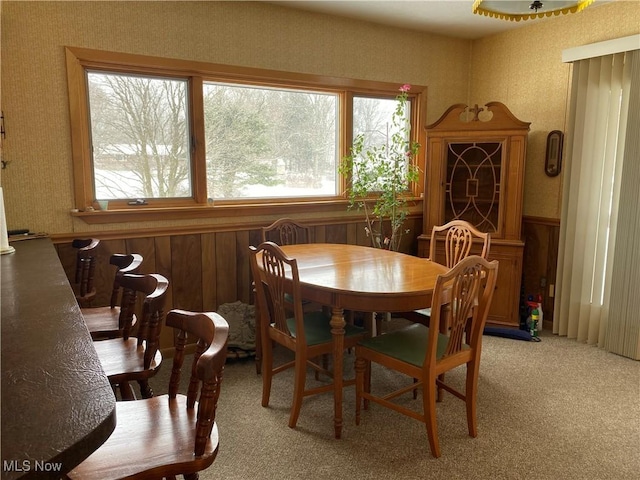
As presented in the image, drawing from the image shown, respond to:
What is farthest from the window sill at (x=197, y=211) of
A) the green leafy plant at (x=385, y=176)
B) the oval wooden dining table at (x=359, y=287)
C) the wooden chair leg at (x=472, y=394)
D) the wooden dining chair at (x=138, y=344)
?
the wooden chair leg at (x=472, y=394)

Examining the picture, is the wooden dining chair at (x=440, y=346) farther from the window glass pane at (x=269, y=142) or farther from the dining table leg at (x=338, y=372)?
the window glass pane at (x=269, y=142)

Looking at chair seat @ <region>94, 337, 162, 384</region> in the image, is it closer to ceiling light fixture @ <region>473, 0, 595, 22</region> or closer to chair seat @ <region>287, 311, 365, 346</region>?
chair seat @ <region>287, 311, 365, 346</region>

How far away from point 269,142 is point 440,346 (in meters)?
2.12

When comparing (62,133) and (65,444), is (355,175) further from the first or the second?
(65,444)

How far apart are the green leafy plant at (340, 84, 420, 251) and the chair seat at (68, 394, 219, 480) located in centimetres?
264

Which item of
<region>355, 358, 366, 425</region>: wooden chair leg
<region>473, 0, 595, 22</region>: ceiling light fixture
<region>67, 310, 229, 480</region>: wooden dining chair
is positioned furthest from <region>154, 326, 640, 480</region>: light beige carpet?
<region>473, 0, 595, 22</region>: ceiling light fixture

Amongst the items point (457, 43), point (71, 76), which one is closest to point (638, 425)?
point (457, 43)

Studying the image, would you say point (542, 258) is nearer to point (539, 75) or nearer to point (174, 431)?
point (539, 75)

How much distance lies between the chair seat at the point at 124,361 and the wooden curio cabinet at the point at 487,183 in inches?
110

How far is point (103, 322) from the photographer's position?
221 cm

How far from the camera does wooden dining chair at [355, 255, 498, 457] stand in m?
2.06

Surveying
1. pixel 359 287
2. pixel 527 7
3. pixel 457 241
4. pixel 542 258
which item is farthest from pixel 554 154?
pixel 359 287

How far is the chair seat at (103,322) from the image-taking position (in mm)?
2102

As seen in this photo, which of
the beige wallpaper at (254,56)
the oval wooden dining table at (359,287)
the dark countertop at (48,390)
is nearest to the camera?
the dark countertop at (48,390)
